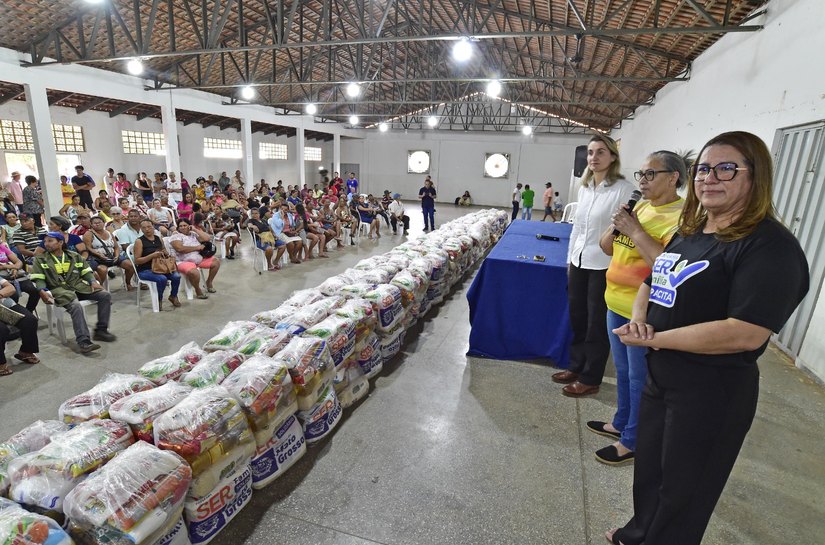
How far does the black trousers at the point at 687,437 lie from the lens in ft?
4.07

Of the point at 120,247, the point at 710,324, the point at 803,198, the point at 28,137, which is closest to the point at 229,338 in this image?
the point at 710,324

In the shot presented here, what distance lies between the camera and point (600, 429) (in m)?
2.59

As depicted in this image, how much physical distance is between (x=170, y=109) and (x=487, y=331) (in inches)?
435

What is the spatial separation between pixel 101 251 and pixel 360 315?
4.04m

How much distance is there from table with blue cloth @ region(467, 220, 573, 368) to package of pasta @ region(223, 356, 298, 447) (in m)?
1.84

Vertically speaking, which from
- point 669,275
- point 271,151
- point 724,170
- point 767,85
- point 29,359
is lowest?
point 29,359

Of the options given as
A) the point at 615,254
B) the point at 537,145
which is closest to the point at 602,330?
the point at 615,254

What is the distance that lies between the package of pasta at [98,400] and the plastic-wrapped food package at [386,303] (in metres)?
1.55

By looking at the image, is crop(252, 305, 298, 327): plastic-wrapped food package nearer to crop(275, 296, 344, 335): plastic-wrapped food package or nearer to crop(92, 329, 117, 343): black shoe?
crop(275, 296, 344, 335): plastic-wrapped food package

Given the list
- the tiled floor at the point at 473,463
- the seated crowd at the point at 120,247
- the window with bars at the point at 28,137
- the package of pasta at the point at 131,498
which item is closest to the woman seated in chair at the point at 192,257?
the seated crowd at the point at 120,247

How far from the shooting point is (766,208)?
115cm

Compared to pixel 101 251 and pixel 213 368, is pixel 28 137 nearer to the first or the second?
pixel 101 251

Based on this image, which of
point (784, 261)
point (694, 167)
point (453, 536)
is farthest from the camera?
point (453, 536)

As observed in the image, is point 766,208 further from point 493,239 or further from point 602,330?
point 493,239
